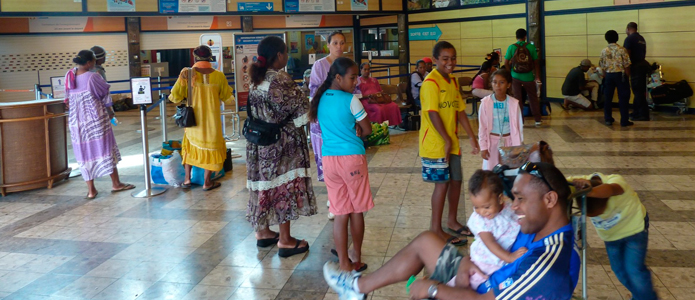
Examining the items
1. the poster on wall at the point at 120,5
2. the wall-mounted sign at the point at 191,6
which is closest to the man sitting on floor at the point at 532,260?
the poster on wall at the point at 120,5

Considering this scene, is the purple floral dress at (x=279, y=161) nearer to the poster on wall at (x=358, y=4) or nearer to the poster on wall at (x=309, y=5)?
the poster on wall at (x=309, y=5)

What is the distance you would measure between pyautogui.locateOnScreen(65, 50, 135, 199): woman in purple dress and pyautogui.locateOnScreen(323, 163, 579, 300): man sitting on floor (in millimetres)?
4943

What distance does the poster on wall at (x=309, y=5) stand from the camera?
1512 centimetres

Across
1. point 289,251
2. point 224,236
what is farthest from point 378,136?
point 289,251

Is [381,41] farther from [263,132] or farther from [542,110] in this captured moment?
[263,132]

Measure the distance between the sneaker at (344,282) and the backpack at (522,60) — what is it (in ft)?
27.2

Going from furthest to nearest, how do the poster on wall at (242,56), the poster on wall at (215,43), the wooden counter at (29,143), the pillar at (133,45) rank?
the pillar at (133,45)
the poster on wall at (215,43)
the poster on wall at (242,56)
the wooden counter at (29,143)

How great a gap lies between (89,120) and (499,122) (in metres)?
4.42

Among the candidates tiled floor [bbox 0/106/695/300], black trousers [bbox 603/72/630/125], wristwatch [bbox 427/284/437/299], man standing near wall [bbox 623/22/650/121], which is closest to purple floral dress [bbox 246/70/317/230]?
tiled floor [bbox 0/106/695/300]

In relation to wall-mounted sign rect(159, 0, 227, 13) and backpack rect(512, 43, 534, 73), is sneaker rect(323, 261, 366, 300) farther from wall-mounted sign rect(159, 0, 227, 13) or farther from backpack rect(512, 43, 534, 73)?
wall-mounted sign rect(159, 0, 227, 13)

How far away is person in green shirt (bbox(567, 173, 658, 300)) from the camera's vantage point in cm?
298

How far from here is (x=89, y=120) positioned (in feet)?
21.8

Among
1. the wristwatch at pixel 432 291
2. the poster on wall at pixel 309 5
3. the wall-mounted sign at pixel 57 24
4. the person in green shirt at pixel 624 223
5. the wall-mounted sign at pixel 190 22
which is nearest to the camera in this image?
the wristwatch at pixel 432 291

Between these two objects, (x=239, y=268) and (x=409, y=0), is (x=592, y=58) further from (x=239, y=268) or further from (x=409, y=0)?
(x=239, y=268)
